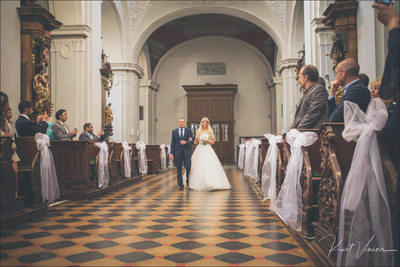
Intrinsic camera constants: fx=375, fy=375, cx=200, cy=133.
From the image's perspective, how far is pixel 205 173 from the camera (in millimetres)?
8047

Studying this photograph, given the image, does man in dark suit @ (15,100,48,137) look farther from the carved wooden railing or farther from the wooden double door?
the wooden double door

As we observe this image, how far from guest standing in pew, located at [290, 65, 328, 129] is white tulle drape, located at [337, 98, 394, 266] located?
77.7 inches

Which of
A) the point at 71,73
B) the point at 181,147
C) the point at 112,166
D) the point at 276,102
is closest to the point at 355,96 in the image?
the point at 181,147

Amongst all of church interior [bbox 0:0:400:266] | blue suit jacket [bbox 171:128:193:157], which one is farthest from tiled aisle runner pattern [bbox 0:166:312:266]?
blue suit jacket [bbox 171:128:193:157]

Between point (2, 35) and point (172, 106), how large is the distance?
16435 mm

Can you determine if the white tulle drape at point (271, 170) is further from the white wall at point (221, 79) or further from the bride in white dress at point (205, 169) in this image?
the white wall at point (221, 79)

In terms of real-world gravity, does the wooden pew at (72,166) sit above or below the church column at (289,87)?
below

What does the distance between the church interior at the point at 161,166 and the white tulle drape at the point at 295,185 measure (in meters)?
0.01

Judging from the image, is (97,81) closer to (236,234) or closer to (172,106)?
(236,234)

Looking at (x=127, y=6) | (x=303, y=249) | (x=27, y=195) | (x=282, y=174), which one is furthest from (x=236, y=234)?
(x=127, y=6)

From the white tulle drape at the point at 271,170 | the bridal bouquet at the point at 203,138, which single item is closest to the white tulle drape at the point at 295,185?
the white tulle drape at the point at 271,170

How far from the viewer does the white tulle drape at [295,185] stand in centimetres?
359

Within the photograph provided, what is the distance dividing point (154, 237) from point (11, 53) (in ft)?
17.5

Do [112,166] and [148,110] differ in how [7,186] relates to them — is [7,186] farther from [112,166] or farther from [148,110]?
[148,110]
